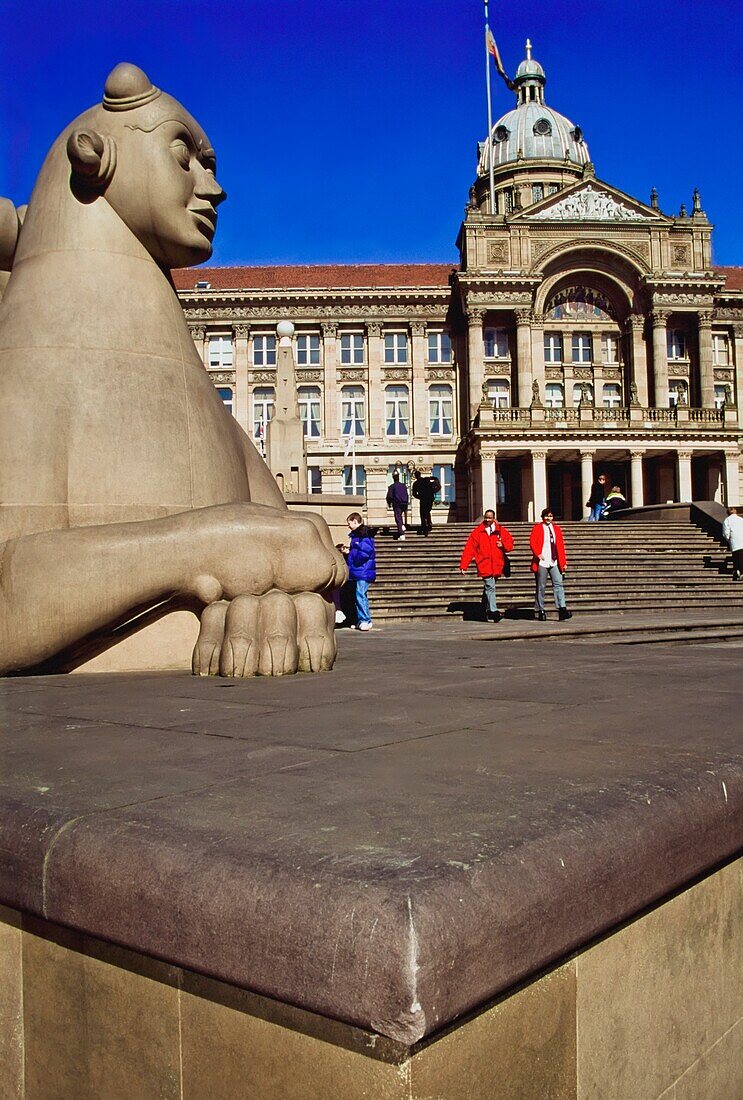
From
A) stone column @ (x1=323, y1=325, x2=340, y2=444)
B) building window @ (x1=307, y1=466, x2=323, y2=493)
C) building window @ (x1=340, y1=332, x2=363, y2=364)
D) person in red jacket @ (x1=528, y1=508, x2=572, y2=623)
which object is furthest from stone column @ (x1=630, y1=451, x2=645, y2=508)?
person in red jacket @ (x1=528, y1=508, x2=572, y2=623)

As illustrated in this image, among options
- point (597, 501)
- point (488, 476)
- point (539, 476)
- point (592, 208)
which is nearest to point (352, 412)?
point (488, 476)

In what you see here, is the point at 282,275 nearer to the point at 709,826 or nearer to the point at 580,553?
Answer: the point at 580,553

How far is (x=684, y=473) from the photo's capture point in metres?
45.8

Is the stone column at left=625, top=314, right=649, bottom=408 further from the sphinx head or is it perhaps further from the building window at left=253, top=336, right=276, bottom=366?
the sphinx head

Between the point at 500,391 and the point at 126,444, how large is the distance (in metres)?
46.8

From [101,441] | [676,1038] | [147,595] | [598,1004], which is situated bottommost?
[676,1038]

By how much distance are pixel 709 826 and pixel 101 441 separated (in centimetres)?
379

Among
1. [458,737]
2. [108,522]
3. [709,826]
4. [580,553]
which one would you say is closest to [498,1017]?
[709,826]

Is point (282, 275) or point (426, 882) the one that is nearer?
point (426, 882)

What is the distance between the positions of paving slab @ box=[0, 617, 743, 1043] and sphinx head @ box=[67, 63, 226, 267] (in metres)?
3.18

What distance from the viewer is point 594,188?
49.6 meters

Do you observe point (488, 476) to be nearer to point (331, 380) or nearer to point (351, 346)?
point (331, 380)

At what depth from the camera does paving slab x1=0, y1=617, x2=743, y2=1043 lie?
135cm

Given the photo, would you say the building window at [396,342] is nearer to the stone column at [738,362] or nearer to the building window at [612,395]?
the building window at [612,395]
